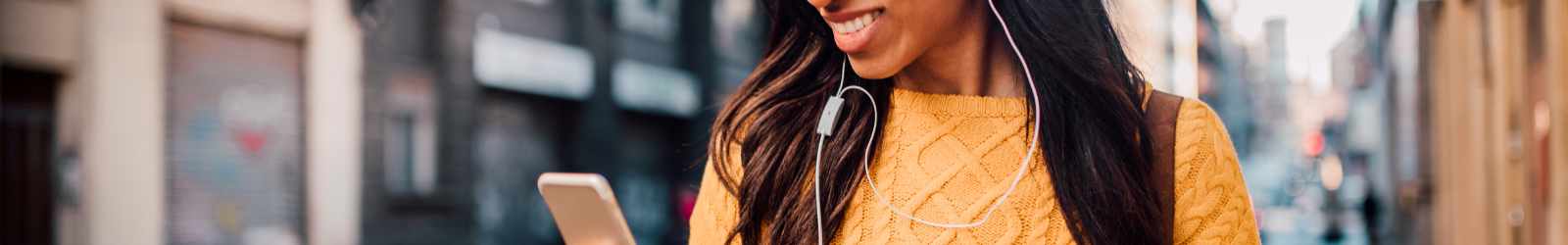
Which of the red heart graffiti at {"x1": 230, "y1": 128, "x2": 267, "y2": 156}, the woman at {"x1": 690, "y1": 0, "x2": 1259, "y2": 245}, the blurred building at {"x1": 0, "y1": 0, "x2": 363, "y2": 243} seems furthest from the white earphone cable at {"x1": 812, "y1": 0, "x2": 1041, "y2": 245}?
A: the red heart graffiti at {"x1": 230, "y1": 128, "x2": 267, "y2": 156}

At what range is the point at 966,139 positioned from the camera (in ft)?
4.92

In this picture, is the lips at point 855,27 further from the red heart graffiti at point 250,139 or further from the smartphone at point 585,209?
the red heart graffiti at point 250,139

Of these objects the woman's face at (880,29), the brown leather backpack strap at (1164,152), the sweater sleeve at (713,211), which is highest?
the woman's face at (880,29)

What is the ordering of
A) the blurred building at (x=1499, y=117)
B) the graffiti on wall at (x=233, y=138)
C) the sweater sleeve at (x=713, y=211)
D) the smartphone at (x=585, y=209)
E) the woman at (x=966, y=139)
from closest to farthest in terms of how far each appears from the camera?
the smartphone at (x=585, y=209)
the woman at (x=966, y=139)
the sweater sleeve at (x=713, y=211)
the blurred building at (x=1499, y=117)
the graffiti on wall at (x=233, y=138)

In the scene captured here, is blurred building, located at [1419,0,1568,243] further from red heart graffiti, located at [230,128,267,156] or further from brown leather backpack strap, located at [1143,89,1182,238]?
red heart graffiti, located at [230,128,267,156]

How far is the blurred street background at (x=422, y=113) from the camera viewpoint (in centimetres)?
496

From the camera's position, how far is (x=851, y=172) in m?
1.53

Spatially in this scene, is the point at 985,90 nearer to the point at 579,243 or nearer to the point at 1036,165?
the point at 1036,165

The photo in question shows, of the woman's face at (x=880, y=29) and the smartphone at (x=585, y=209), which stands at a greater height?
the woman's face at (x=880, y=29)

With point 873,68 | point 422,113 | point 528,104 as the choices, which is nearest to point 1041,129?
point 873,68

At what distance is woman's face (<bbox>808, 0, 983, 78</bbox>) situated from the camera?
128 centimetres

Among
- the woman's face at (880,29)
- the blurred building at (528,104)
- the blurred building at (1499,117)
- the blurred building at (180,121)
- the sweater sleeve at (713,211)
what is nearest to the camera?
the woman's face at (880,29)

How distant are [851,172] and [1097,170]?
28cm

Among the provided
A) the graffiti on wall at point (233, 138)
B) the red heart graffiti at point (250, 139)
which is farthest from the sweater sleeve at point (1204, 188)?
the red heart graffiti at point (250, 139)
